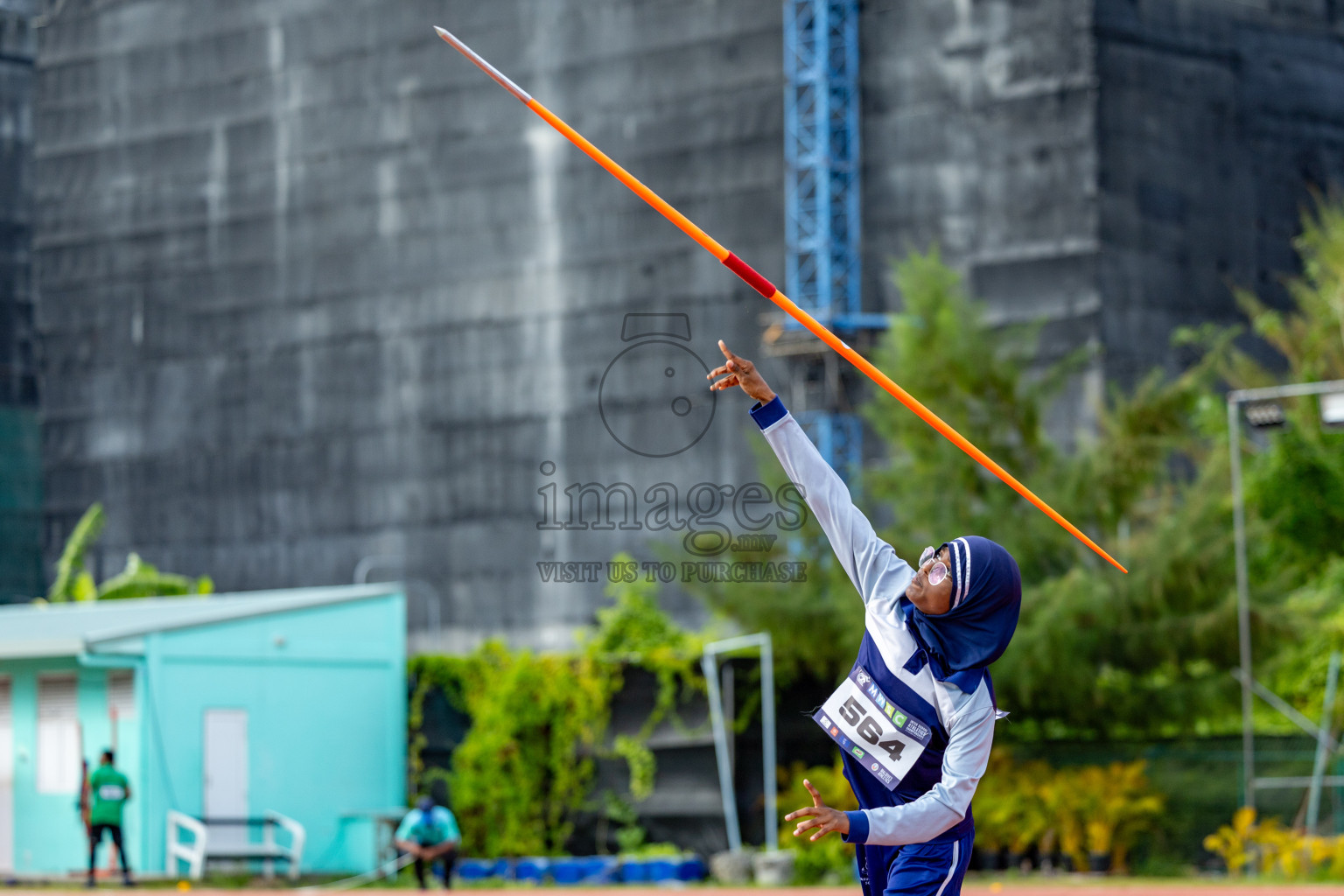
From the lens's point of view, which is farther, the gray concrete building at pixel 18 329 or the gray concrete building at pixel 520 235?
the gray concrete building at pixel 18 329

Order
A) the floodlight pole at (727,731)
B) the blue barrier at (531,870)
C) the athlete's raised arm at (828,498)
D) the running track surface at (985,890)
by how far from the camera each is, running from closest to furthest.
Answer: the athlete's raised arm at (828,498) → the running track surface at (985,890) → the floodlight pole at (727,731) → the blue barrier at (531,870)

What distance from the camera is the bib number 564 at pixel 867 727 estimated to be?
18.5 ft

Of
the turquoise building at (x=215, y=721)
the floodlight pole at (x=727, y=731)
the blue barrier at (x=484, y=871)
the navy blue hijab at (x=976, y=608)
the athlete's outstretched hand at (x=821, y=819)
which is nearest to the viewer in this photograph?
the athlete's outstretched hand at (x=821, y=819)

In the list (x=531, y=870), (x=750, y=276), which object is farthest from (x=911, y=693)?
(x=531, y=870)

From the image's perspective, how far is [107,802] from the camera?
67.6 ft

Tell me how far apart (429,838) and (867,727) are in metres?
15.0

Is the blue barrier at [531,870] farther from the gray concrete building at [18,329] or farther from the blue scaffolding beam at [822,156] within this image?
the gray concrete building at [18,329]

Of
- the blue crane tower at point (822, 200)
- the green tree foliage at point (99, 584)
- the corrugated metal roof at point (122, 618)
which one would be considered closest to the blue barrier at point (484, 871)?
the corrugated metal roof at point (122, 618)

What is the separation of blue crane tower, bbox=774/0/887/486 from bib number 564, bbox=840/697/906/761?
1141 inches

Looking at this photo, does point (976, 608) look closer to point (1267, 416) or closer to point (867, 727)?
point (867, 727)

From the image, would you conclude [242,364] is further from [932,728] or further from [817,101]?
[932,728]

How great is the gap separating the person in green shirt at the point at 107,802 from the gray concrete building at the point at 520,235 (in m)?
13.4

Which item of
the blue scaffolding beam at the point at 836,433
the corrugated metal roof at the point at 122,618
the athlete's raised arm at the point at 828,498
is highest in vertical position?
the blue scaffolding beam at the point at 836,433

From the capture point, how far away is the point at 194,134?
4453 cm
